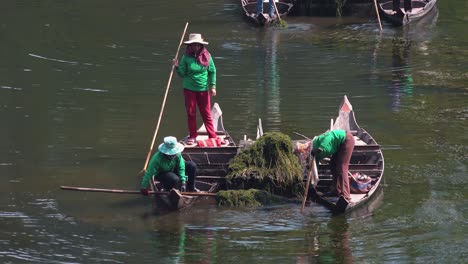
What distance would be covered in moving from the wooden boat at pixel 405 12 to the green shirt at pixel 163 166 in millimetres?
14465

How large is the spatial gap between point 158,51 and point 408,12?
727 centimetres

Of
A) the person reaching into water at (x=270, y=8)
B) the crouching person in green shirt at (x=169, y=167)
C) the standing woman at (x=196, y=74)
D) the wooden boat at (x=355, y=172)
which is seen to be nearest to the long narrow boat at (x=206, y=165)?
the crouching person in green shirt at (x=169, y=167)

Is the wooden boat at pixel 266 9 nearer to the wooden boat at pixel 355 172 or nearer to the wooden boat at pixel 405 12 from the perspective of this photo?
the wooden boat at pixel 405 12

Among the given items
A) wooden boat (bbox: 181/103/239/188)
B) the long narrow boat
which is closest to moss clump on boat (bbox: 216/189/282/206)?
the long narrow boat

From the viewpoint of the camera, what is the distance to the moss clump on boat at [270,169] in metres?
13.7

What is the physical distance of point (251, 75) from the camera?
21.6m

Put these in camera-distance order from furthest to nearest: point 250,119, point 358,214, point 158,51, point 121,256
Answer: point 158,51
point 250,119
point 358,214
point 121,256

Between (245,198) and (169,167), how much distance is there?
3.85ft

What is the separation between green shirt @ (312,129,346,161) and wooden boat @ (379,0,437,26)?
1370cm

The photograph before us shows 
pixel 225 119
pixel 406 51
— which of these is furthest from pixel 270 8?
pixel 225 119

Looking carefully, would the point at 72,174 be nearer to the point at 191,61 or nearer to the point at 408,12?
the point at 191,61

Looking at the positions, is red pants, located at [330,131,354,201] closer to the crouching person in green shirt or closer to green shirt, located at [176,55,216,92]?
the crouching person in green shirt

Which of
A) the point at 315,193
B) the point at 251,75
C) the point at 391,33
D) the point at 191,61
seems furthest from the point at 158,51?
the point at 315,193

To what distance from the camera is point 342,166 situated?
1329 cm
